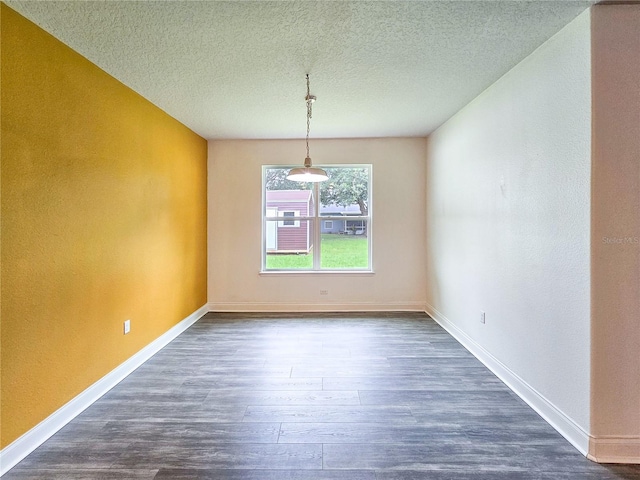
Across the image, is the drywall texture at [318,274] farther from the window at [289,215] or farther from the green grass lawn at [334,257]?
the window at [289,215]

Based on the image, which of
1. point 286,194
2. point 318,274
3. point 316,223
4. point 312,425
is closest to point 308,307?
point 318,274

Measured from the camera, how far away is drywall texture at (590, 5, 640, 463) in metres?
1.70

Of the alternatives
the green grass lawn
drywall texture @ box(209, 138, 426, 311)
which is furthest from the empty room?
the green grass lawn

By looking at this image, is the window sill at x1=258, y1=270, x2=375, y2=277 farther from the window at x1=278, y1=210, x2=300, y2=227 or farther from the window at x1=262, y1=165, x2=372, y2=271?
the window at x1=278, y1=210, x2=300, y2=227

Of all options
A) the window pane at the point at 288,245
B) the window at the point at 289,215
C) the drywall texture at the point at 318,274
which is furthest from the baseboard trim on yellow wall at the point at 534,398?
the window at the point at 289,215

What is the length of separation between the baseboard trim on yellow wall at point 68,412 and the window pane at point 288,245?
1928mm

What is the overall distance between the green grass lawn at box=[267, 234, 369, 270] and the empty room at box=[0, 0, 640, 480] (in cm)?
126

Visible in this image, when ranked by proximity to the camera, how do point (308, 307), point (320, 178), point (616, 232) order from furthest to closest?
1. point (308, 307)
2. point (320, 178)
3. point (616, 232)

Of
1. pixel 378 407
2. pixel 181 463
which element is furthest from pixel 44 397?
pixel 378 407

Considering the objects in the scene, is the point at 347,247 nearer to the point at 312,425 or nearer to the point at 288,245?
the point at 288,245

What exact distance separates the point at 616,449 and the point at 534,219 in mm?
1396

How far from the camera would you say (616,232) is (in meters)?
1.71

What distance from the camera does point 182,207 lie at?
384 centimetres

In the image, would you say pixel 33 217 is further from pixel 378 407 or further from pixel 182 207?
pixel 378 407
